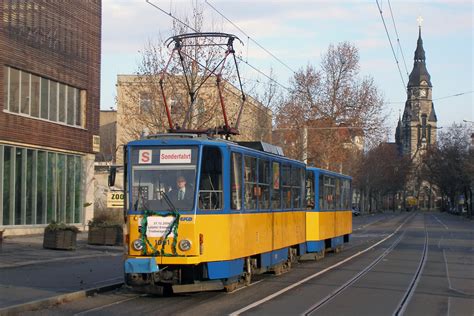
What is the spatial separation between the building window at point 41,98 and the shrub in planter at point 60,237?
8165 mm

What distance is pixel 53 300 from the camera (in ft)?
45.3

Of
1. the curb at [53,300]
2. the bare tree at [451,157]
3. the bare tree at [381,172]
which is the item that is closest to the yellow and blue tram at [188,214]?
the curb at [53,300]

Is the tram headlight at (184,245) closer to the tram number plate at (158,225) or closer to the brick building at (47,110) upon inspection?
the tram number plate at (158,225)

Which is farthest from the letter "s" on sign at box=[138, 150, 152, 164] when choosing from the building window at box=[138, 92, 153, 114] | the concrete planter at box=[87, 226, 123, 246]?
the building window at box=[138, 92, 153, 114]

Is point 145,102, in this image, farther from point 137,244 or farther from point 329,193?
point 137,244

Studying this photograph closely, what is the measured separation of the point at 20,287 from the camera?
Result: 1559 cm

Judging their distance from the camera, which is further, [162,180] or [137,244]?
[162,180]

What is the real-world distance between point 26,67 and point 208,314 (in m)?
22.8

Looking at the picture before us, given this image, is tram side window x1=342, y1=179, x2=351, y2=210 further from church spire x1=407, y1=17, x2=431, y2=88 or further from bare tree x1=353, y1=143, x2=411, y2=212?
church spire x1=407, y1=17, x2=431, y2=88

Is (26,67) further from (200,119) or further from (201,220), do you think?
(201,220)

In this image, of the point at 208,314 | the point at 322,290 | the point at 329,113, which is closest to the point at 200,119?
the point at 322,290

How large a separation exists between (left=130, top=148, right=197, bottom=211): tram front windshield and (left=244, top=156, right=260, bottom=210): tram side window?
6.49 ft

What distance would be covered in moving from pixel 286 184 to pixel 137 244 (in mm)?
6666

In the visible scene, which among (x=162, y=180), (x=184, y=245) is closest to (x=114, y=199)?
(x=162, y=180)
